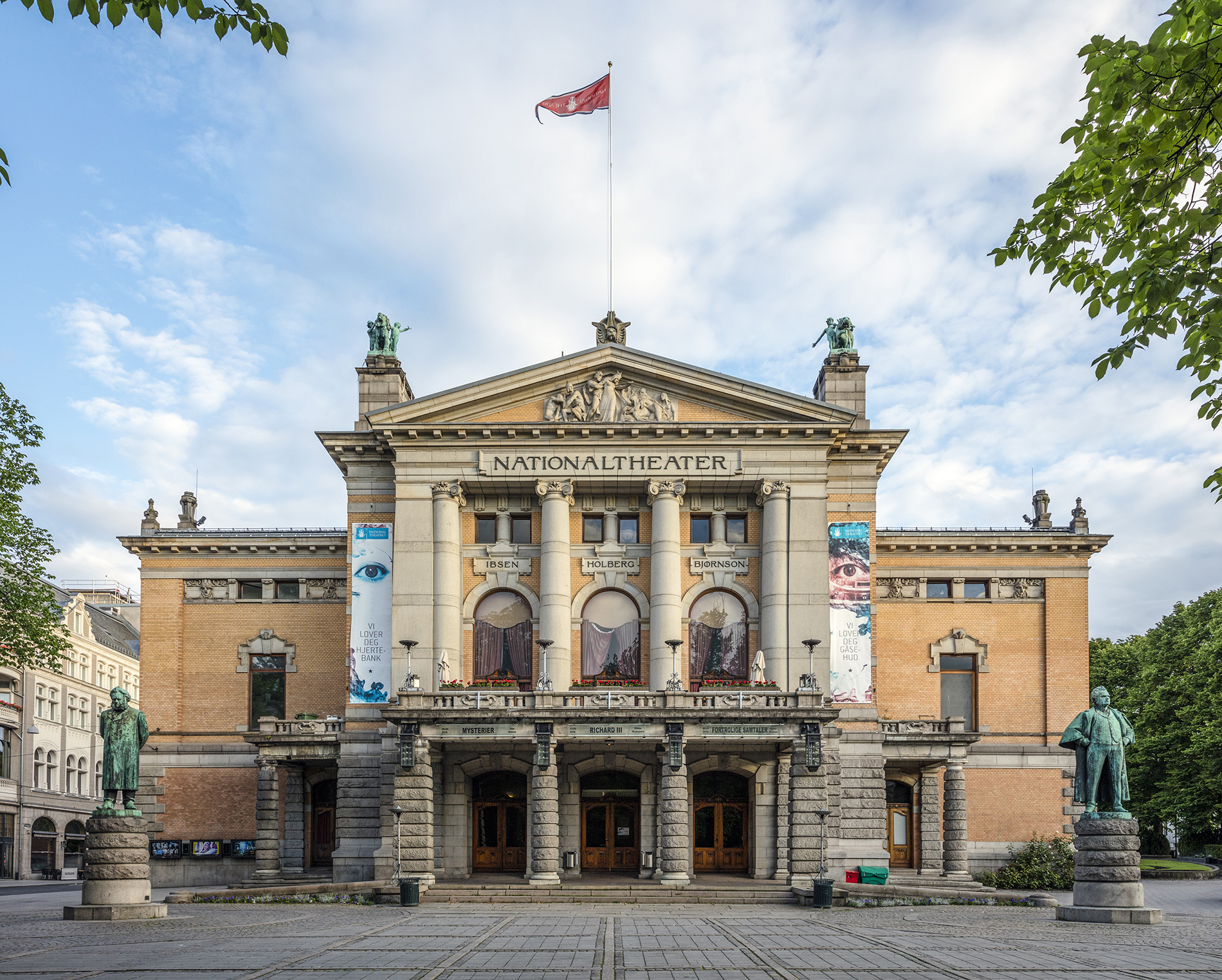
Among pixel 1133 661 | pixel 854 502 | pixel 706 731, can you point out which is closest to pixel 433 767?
pixel 706 731

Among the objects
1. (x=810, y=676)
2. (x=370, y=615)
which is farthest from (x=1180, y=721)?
(x=370, y=615)

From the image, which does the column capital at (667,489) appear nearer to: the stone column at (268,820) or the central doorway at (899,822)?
the central doorway at (899,822)

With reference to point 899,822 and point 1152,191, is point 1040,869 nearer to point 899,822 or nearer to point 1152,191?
point 899,822

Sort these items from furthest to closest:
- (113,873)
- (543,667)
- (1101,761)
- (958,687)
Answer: (958,687)
(543,667)
(113,873)
(1101,761)

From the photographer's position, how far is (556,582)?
133ft

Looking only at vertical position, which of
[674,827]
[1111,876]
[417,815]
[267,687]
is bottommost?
[674,827]

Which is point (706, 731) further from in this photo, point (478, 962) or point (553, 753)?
point (478, 962)

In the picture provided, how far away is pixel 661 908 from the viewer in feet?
100

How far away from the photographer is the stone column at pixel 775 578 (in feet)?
131

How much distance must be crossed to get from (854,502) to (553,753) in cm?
1536

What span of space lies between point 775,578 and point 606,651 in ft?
22.6

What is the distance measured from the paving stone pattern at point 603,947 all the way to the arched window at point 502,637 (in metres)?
12.7

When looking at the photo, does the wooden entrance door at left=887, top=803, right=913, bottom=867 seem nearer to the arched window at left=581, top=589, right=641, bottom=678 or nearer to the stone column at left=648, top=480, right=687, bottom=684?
the stone column at left=648, top=480, right=687, bottom=684

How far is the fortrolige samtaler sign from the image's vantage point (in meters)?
41.2
